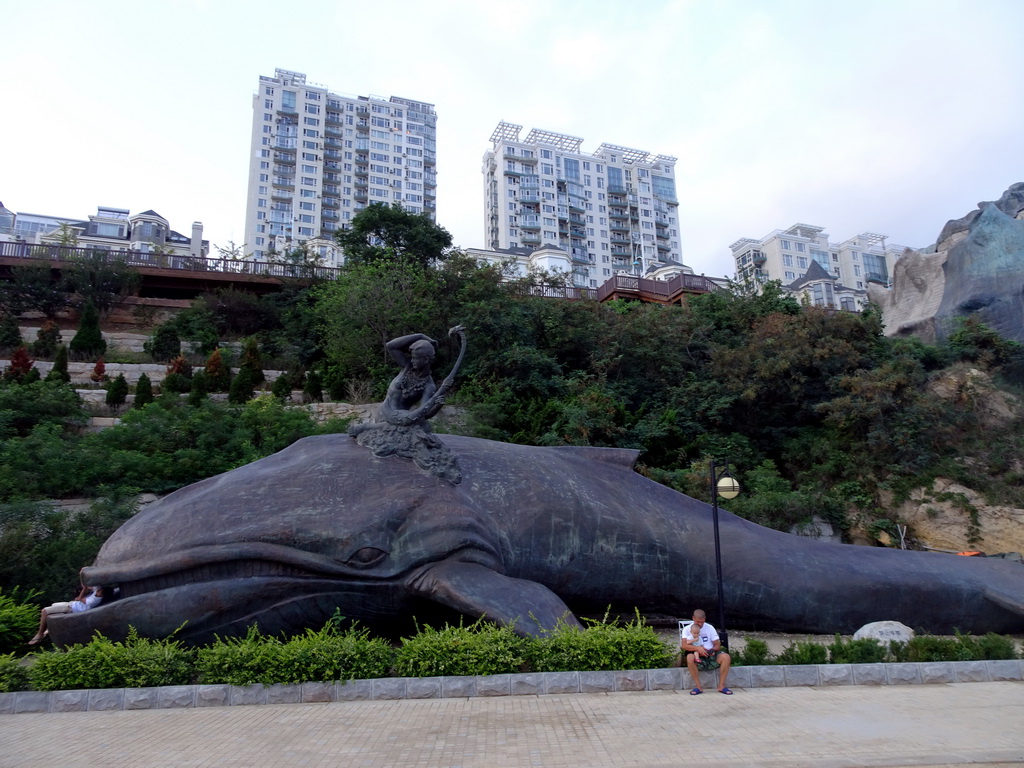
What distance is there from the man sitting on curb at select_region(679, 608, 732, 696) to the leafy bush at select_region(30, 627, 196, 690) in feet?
18.6

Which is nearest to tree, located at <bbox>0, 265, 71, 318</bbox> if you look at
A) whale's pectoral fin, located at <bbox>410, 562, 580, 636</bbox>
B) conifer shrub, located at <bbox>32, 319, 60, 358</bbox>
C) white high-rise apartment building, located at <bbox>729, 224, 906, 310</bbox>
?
conifer shrub, located at <bbox>32, 319, 60, 358</bbox>

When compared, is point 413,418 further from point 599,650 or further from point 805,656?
point 805,656

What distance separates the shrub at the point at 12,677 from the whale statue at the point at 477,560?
1.68ft

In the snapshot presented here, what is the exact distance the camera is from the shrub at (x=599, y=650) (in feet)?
25.6

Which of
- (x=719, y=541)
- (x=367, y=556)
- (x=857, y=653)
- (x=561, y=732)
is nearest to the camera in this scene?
(x=561, y=732)

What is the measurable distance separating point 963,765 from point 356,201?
98.6 metres

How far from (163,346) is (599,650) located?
2838cm

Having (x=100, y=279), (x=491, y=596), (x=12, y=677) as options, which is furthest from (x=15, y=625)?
(x=100, y=279)

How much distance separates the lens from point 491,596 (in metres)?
8.11

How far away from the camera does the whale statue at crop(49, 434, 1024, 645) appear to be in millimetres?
8164

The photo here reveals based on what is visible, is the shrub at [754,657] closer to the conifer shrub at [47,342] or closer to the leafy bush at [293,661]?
the leafy bush at [293,661]

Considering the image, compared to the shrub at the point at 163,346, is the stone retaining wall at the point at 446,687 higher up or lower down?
lower down

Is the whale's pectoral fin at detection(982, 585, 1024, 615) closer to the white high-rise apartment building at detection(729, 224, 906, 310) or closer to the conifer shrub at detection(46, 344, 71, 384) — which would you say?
the conifer shrub at detection(46, 344, 71, 384)

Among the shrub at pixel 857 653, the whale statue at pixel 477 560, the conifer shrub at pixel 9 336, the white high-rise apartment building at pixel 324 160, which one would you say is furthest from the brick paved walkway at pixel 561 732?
the white high-rise apartment building at pixel 324 160
